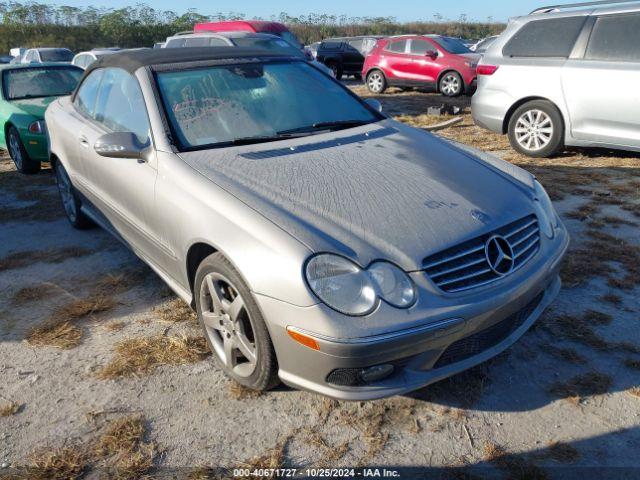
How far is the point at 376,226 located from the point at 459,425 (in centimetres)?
95

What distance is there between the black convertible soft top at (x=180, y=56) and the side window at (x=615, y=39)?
427cm

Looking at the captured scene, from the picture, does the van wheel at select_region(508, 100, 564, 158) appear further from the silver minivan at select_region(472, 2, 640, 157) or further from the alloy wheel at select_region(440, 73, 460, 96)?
the alloy wheel at select_region(440, 73, 460, 96)

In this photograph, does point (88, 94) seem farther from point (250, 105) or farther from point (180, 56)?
point (250, 105)

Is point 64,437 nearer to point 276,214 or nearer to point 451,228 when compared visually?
point 276,214

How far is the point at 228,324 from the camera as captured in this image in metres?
2.58

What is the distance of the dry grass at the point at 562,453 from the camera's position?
84.2 inches

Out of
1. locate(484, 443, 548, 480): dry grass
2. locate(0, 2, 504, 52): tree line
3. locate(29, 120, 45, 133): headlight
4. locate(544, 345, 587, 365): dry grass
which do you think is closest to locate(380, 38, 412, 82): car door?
locate(29, 120, 45, 133): headlight

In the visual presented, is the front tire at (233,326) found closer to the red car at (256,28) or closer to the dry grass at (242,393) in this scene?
the dry grass at (242,393)

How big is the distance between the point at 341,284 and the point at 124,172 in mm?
1849

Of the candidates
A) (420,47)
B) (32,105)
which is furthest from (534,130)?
(420,47)

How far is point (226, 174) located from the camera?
2668 mm

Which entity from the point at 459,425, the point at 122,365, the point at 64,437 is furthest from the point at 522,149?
the point at 64,437

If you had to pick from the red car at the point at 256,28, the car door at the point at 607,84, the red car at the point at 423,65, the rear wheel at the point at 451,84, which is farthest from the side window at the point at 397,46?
the car door at the point at 607,84

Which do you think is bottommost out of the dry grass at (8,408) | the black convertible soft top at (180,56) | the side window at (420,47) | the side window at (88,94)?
the dry grass at (8,408)
